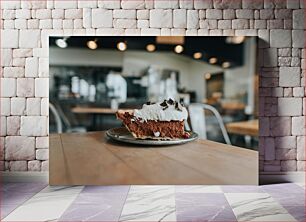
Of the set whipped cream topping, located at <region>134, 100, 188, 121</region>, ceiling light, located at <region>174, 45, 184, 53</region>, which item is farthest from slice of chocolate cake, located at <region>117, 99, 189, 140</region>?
ceiling light, located at <region>174, 45, 184, 53</region>

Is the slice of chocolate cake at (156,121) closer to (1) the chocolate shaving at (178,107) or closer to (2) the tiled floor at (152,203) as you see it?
(1) the chocolate shaving at (178,107)

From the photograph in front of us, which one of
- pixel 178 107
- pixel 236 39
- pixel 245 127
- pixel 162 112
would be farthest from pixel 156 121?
pixel 236 39

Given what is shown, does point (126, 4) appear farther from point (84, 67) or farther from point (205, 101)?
point (205, 101)

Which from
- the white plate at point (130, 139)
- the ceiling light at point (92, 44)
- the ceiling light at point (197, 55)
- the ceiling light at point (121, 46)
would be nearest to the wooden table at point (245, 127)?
the white plate at point (130, 139)

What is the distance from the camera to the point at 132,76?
221 centimetres

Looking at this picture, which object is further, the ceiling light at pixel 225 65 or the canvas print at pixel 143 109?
the ceiling light at pixel 225 65

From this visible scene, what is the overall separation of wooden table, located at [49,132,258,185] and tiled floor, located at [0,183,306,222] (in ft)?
0.24

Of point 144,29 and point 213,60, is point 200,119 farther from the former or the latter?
point 144,29

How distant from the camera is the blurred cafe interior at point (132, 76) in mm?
2174

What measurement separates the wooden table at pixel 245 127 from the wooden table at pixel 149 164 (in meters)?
0.15

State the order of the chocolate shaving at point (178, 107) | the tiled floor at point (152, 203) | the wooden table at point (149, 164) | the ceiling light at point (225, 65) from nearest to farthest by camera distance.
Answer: the tiled floor at point (152, 203) → the wooden table at point (149, 164) → the chocolate shaving at point (178, 107) → the ceiling light at point (225, 65)

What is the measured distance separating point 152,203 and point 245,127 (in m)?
0.84

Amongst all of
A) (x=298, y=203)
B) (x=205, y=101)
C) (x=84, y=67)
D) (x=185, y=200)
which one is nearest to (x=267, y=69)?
(x=205, y=101)

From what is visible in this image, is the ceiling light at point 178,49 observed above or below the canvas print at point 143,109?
above
